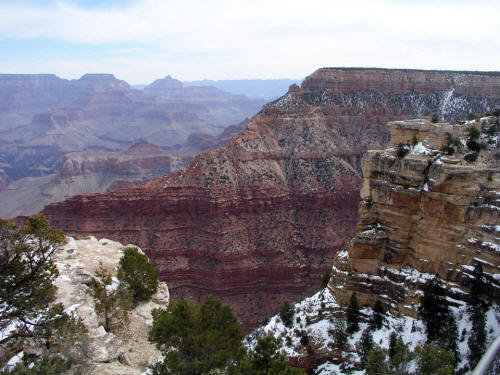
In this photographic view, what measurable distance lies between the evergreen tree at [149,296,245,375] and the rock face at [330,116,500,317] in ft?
34.8

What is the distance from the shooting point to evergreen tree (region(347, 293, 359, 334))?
88.8 ft

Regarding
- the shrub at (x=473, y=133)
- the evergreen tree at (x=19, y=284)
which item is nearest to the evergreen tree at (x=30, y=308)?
the evergreen tree at (x=19, y=284)

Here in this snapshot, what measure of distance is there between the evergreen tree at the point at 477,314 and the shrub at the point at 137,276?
24.7m

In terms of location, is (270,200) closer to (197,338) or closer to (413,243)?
(413,243)

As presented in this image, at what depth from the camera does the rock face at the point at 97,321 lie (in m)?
22.5

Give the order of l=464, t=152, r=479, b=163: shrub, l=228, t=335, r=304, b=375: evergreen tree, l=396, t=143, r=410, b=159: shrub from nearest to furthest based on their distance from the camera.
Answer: l=228, t=335, r=304, b=375: evergreen tree
l=464, t=152, r=479, b=163: shrub
l=396, t=143, r=410, b=159: shrub

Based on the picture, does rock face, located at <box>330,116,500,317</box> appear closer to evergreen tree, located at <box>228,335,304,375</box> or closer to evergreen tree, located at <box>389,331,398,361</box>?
evergreen tree, located at <box>389,331,398,361</box>

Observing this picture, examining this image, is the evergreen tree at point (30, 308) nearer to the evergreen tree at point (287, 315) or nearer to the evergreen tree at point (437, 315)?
the evergreen tree at point (287, 315)

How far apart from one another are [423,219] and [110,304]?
74.9 ft

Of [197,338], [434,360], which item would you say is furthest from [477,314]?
[197,338]

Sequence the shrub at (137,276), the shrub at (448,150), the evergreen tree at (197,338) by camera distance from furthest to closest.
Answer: the shrub at (137,276) < the shrub at (448,150) < the evergreen tree at (197,338)

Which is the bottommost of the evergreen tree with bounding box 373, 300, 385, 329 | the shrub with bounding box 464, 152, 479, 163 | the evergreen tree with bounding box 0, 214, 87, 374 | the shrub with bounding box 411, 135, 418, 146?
the evergreen tree with bounding box 373, 300, 385, 329

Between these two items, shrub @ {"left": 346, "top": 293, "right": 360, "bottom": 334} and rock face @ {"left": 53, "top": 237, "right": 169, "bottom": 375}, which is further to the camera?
shrub @ {"left": 346, "top": 293, "right": 360, "bottom": 334}

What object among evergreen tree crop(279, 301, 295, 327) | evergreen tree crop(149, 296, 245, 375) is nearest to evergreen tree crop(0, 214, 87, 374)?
evergreen tree crop(149, 296, 245, 375)
